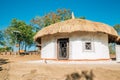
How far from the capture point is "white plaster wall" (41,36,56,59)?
46.2 ft

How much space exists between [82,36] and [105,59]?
3.11m

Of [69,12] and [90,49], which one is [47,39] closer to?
[90,49]

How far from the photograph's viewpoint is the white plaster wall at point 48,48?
14070mm

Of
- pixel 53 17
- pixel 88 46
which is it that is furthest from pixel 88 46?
pixel 53 17

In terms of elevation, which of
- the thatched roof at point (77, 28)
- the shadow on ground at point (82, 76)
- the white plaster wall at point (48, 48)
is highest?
the thatched roof at point (77, 28)

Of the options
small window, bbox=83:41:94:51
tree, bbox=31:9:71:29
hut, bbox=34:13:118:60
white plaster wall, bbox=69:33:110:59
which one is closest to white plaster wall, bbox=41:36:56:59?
hut, bbox=34:13:118:60

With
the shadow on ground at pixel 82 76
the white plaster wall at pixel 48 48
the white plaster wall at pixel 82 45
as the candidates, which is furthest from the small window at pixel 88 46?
the shadow on ground at pixel 82 76

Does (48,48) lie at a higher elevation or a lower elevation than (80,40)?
lower

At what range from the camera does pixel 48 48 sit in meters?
14.7

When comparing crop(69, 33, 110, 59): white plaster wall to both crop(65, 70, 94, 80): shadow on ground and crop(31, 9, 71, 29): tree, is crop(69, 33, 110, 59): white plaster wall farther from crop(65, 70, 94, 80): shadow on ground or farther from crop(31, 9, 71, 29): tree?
crop(31, 9, 71, 29): tree

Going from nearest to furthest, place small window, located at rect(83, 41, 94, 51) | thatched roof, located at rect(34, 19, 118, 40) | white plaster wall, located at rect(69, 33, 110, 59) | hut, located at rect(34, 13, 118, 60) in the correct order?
thatched roof, located at rect(34, 19, 118, 40) < hut, located at rect(34, 13, 118, 60) < white plaster wall, located at rect(69, 33, 110, 59) < small window, located at rect(83, 41, 94, 51)

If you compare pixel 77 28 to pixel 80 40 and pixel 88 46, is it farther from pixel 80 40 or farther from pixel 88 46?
pixel 88 46

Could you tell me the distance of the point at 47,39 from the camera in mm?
14906

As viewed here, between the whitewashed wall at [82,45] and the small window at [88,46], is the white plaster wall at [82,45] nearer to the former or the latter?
the whitewashed wall at [82,45]
